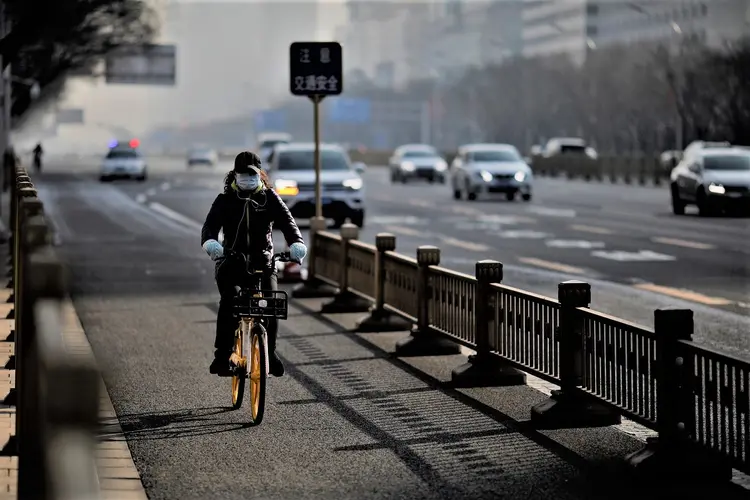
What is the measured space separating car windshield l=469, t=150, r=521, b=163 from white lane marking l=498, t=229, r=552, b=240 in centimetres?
1484

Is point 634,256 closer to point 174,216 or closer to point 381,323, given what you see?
point 381,323

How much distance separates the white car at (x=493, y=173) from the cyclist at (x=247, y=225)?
35738 millimetres

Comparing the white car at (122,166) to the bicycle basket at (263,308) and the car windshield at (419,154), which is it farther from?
the bicycle basket at (263,308)

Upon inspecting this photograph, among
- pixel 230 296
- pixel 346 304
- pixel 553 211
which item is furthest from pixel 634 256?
pixel 230 296

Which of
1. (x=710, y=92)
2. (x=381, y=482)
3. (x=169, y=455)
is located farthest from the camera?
(x=710, y=92)

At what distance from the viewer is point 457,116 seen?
7844 inches

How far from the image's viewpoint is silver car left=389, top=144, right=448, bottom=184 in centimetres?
6488

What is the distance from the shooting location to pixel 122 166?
70812mm

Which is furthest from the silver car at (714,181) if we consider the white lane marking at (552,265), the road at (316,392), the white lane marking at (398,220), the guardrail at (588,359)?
the guardrail at (588,359)

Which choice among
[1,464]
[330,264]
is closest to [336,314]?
[330,264]

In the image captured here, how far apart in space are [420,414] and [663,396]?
2310mm

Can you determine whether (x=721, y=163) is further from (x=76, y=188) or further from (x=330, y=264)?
(x=76, y=188)

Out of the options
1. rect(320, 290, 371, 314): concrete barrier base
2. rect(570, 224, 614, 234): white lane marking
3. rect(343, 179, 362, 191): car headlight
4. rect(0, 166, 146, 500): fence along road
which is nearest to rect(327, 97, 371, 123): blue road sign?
rect(343, 179, 362, 191): car headlight

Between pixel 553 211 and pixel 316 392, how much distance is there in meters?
29.3
